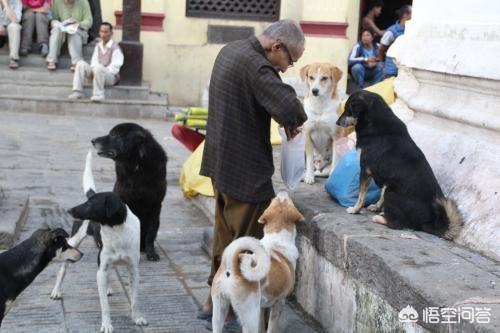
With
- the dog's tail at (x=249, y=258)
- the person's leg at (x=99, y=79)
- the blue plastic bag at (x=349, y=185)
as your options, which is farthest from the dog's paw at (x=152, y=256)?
the person's leg at (x=99, y=79)

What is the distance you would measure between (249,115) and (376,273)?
1178 mm

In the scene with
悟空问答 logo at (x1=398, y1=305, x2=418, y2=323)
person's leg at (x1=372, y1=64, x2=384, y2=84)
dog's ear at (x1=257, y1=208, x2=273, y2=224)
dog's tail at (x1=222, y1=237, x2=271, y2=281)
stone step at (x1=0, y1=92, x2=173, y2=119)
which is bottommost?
stone step at (x1=0, y1=92, x2=173, y2=119)

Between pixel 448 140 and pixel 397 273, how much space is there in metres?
1.67

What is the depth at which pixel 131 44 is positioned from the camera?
12883mm

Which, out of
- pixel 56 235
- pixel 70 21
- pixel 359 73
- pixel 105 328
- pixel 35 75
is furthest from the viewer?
pixel 359 73

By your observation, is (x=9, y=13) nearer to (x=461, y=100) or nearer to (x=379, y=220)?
(x=461, y=100)

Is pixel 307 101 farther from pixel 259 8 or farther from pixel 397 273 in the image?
pixel 259 8

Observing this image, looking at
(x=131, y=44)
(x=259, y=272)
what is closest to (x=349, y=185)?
(x=259, y=272)

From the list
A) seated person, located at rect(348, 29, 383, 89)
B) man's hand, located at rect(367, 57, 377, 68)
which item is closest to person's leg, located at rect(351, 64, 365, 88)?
seated person, located at rect(348, 29, 383, 89)

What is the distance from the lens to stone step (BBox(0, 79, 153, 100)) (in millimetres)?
12742

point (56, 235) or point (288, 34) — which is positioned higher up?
point (288, 34)

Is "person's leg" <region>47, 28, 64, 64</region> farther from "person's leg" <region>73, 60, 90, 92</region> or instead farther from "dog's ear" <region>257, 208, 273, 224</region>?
"dog's ear" <region>257, 208, 273, 224</region>

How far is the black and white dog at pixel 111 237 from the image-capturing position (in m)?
4.34

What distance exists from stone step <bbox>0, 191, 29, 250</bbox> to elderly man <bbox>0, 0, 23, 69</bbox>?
6757 mm
